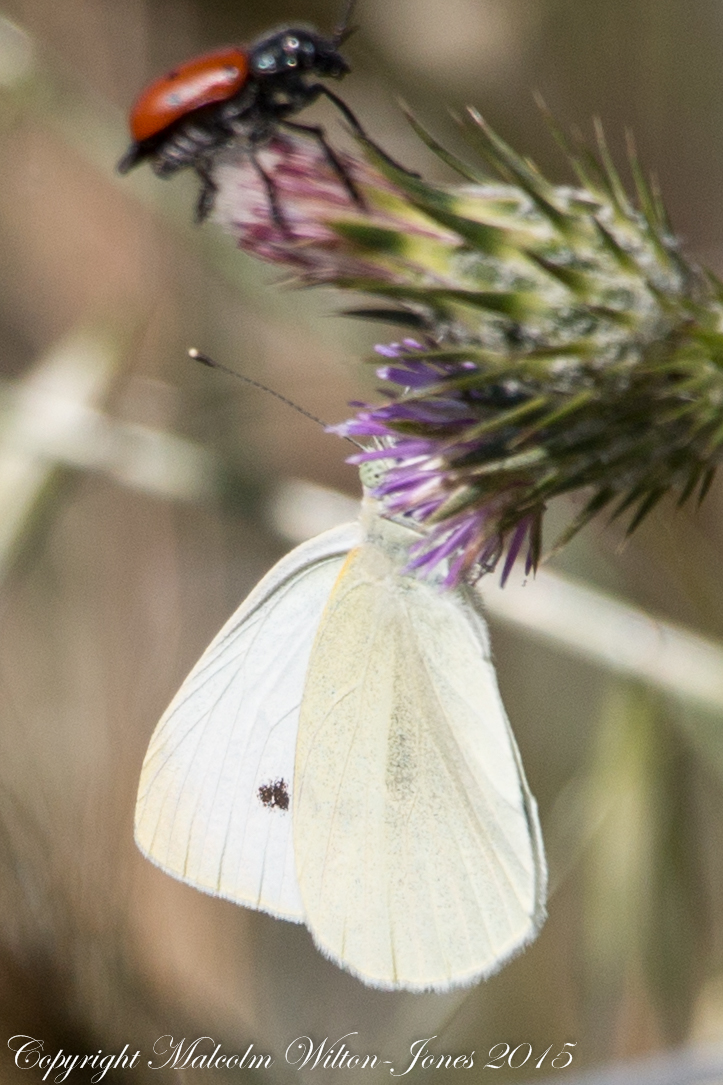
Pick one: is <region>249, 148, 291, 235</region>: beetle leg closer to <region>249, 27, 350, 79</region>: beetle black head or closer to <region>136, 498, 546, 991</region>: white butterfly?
<region>249, 27, 350, 79</region>: beetle black head

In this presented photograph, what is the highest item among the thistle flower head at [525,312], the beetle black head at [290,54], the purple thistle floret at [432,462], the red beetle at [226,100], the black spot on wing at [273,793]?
the beetle black head at [290,54]

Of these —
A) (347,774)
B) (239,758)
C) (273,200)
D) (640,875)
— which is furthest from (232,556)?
(273,200)

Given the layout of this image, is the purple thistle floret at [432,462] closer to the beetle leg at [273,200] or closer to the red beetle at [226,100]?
the beetle leg at [273,200]

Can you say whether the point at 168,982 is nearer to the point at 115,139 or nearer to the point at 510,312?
the point at 510,312

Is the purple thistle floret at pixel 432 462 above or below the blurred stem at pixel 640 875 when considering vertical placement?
above

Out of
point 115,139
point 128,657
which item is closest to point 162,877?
point 128,657

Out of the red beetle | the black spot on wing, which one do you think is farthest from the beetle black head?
the black spot on wing

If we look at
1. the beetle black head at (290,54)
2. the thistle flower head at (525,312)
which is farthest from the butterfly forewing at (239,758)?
the beetle black head at (290,54)

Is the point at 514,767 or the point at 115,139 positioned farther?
the point at 115,139
